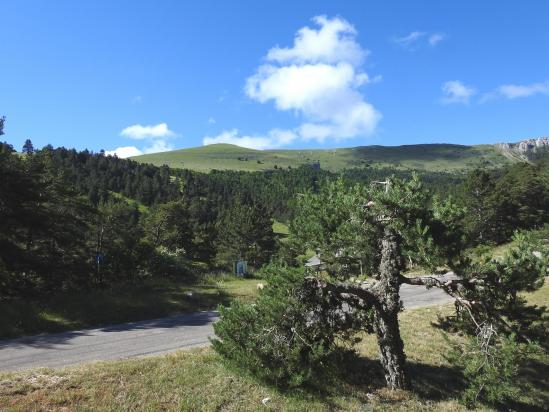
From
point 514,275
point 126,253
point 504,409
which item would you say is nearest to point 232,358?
point 514,275

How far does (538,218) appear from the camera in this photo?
227 ft

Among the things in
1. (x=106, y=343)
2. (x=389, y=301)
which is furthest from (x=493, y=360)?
(x=106, y=343)

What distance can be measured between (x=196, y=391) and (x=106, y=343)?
23.3 feet

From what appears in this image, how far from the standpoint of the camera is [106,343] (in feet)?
53.7

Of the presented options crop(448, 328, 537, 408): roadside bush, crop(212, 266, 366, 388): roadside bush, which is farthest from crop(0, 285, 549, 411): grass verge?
crop(448, 328, 537, 408): roadside bush

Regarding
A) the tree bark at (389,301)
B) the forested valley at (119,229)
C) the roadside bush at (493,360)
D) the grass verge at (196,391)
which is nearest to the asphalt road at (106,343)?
the grass verge at (196,391)

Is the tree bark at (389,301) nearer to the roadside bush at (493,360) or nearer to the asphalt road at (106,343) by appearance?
the roadside bush at (493,360)

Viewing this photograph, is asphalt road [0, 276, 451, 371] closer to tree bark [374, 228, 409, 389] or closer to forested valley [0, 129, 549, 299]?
forested valley [0, 129, 549, 299]

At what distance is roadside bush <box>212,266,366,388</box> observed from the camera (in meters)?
10.2

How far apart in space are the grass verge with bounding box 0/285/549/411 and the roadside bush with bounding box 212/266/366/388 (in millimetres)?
709

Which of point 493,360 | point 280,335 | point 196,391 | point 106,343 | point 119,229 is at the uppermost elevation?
point 119,229

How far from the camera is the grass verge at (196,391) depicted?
985 cm

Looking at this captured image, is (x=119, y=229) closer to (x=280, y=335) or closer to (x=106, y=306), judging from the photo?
(x=106, y=306)

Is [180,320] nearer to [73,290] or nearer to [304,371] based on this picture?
[73,290]
